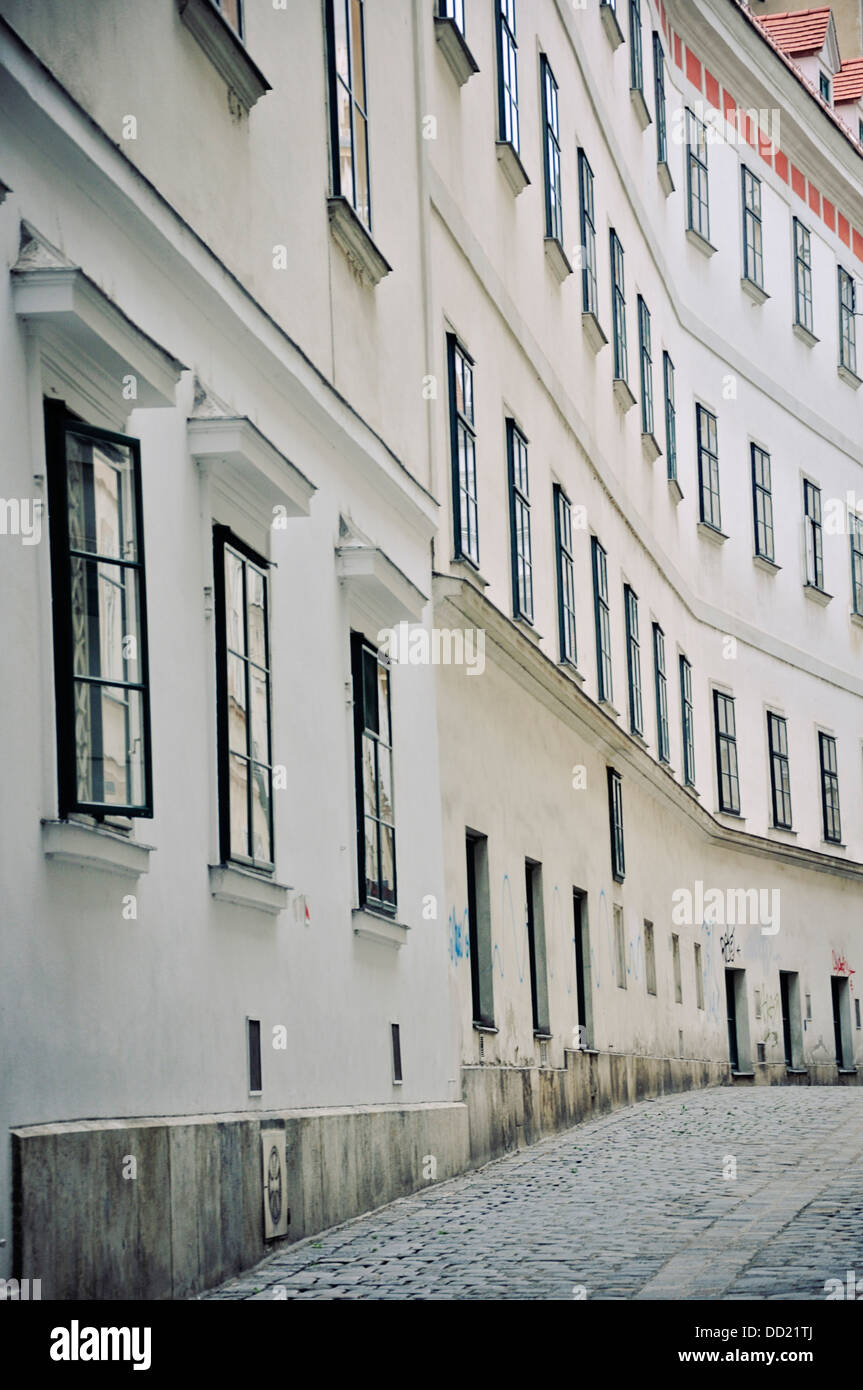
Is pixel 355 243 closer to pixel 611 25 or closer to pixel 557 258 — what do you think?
pixel 557 258

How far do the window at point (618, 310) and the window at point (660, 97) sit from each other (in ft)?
13.1

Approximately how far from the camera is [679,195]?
2967 centimetres

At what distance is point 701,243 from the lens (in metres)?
30.2

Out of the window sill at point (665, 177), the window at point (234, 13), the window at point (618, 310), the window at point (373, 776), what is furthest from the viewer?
the window sill at point (665, 177)

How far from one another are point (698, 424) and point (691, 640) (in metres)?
3.14

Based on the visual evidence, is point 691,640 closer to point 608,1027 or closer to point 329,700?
point 608,1027

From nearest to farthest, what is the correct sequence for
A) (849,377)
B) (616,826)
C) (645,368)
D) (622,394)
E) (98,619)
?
(98,619) → (616,826) → (622,394) → (645,368) → (849,377)

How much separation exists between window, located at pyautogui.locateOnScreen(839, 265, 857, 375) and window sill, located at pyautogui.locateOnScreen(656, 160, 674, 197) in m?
7.61

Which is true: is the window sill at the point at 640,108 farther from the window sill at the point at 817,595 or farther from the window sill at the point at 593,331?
the window sill at the point at 817,595

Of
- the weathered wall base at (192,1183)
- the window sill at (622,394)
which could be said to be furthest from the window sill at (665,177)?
the weathered wall base at (192,1183)

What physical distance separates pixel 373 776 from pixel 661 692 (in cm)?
1420

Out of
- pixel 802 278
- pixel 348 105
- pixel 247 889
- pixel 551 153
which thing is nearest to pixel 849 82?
pixel 802 278

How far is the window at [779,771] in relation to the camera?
103ft
